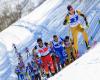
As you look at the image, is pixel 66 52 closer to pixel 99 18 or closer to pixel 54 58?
pixel 54 58

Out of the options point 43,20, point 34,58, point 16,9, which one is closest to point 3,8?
point 16,9

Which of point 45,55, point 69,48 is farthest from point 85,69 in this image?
point 69,48

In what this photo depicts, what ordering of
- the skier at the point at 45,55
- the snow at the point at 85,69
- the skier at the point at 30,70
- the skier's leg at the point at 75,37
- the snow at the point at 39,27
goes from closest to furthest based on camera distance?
1. the snow at the point at 85,69
2. the skier at the point at 45,55
3. the skier's leg at the point at 75,37
4. the skier at the point at 30,70
5. the snow at the point at 39,27

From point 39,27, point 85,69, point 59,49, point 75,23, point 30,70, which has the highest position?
point 39,27

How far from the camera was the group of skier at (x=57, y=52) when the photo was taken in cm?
1095

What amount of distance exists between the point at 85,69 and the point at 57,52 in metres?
2.50

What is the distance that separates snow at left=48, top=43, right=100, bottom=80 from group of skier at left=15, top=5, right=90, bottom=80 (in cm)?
141

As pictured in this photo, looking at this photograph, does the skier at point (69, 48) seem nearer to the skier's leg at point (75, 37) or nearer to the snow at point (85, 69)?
the skier's leg at point (75, 37)

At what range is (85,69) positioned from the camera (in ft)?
29.2

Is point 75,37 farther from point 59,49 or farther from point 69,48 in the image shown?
point 59,49

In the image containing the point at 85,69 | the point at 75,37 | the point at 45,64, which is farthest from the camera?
the point at 75,37

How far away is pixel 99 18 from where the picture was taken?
13078 millimetres

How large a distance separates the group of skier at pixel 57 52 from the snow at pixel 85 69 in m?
1.41

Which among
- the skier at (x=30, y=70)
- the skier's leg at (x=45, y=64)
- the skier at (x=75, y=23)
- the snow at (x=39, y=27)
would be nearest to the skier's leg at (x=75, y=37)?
the skier at (x=75, y=23)
